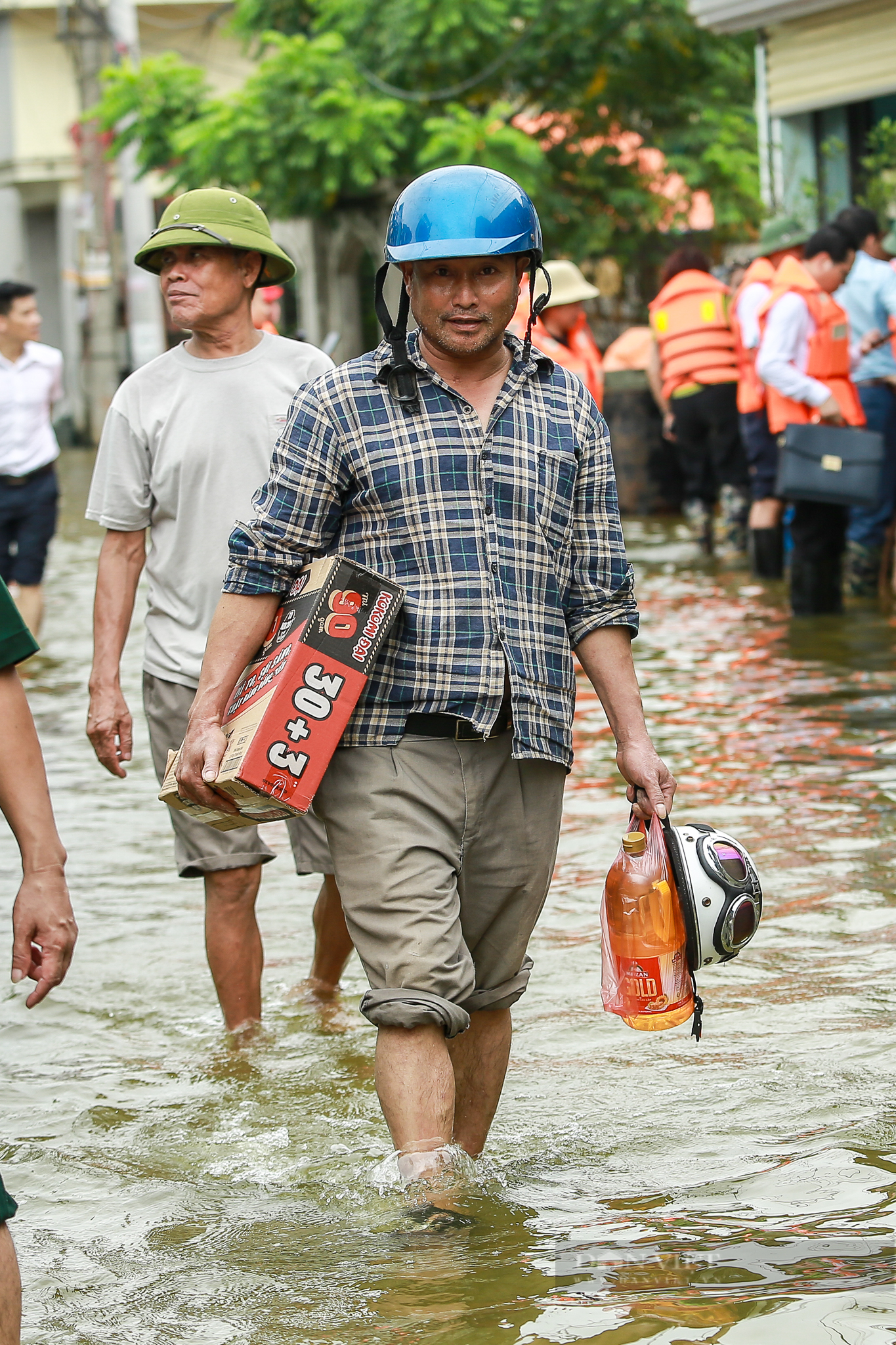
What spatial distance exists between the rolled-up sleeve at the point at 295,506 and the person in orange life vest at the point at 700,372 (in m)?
9.83

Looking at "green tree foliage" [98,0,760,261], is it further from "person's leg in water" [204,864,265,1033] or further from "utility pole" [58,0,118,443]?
"person's leg in water" [204,864,265,1033]

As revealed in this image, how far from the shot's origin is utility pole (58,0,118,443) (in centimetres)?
3067

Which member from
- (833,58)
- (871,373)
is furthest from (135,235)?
(871,373)

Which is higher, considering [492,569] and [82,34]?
[82,34]

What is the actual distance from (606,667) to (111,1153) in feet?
5.05

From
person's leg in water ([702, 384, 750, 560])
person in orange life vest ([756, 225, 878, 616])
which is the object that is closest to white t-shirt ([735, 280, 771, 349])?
person in orange life vest ([756, 225, 878, 616])

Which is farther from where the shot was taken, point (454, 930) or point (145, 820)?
point (145, 820)

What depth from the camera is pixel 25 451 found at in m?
Answer: 10.3

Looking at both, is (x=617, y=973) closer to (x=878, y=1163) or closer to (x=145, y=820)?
(x=878, y=1163)

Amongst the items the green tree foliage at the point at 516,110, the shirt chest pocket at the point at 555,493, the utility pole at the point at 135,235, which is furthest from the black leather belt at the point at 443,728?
the utility pole at the point at 135,235

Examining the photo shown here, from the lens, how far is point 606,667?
369 centimetres

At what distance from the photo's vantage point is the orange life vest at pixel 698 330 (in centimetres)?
1298

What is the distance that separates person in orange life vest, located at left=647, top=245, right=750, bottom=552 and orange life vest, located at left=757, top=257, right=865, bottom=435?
8.29 ft

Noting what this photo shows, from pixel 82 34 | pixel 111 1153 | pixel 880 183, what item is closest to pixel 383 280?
pixel 111 1153
